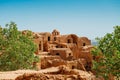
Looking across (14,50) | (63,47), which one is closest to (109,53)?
(14,50)

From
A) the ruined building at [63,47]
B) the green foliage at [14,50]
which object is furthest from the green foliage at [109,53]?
the ruined building at [63,47]

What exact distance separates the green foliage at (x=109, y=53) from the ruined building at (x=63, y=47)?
22183 mm

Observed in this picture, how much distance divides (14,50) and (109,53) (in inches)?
643

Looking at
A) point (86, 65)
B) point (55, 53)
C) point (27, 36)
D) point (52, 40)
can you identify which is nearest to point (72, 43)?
point (52, 40)

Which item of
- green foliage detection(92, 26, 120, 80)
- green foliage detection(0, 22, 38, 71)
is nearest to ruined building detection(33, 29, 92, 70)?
green foliage detection(0, 22, 38, 71)

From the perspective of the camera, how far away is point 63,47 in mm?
62844

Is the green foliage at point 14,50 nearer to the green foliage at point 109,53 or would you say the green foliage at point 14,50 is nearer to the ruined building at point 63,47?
the ruined building at point 63,47

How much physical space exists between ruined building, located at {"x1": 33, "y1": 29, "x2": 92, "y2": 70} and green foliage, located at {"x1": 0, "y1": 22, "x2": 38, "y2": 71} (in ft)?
34.3

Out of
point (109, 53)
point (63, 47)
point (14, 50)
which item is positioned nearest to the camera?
point (109, 53)

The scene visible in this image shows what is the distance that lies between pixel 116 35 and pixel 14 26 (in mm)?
18490

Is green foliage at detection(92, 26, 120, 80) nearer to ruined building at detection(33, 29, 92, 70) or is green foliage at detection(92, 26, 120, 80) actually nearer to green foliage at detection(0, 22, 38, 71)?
green foliage at detection(0, 22, 38, 71)

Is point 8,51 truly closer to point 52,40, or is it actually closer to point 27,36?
point 27,36

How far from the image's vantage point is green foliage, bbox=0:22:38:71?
3462 centimetres

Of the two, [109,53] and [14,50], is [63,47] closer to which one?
[14,50]
